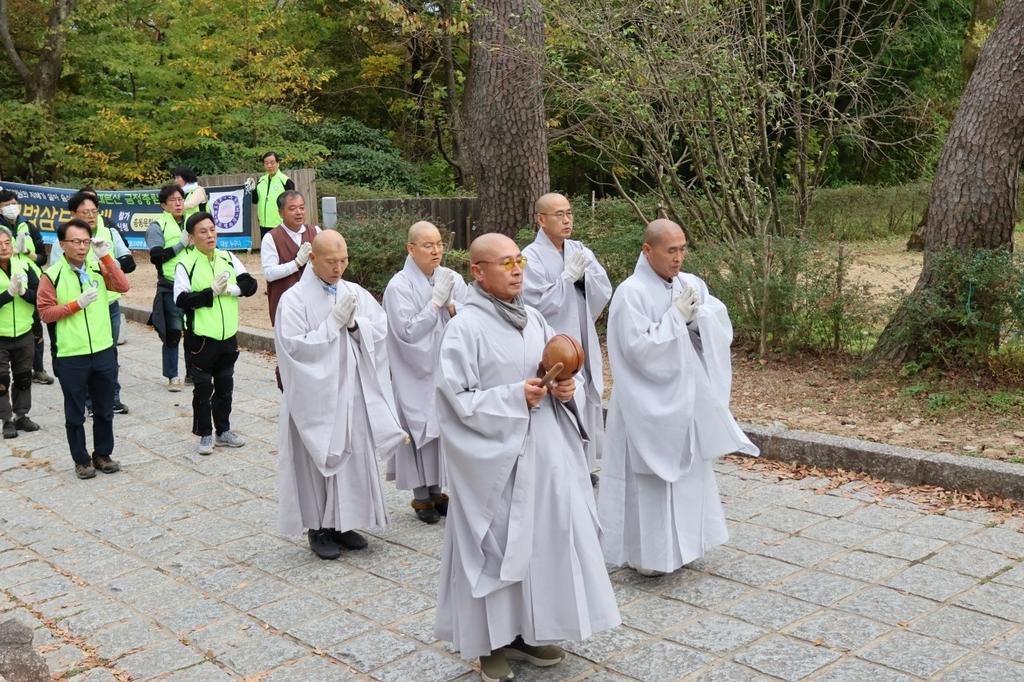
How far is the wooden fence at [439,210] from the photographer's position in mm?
16078

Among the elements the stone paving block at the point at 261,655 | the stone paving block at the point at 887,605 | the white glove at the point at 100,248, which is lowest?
the stone paving block at the point at 261,655

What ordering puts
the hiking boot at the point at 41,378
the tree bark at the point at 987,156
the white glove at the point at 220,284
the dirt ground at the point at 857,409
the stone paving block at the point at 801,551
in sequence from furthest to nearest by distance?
the hiking boot at the point at 41,378 → the tree bark at the point at 987,156 → the white glove at the point at 220,284 → the dirt ground at the point at 857,409 → the stone paving block at the point at 801,551

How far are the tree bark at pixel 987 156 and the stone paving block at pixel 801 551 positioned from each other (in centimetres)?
340

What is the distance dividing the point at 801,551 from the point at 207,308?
4.73 m

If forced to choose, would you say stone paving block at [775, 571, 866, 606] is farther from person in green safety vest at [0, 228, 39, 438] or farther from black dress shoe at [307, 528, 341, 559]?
person in green safety vest at [0, 228, 39, 438]

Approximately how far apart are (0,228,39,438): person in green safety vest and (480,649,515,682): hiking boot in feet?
20.4

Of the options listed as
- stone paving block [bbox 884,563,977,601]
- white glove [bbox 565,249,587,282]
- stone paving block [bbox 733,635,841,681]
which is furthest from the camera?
white glove [bbox 565,249,587,282]

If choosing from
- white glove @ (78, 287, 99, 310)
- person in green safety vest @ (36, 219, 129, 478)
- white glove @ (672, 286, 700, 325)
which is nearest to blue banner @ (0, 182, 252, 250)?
person in green safety vest @ (36, 219, 129, 478)

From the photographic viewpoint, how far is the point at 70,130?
2156cm

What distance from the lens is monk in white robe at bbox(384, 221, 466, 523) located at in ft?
21.4

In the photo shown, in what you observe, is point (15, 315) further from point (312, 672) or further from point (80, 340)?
point (312, 672)

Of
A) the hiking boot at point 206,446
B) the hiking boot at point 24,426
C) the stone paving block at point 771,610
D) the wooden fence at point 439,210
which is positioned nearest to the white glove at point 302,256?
the hiking boot at point 206,446

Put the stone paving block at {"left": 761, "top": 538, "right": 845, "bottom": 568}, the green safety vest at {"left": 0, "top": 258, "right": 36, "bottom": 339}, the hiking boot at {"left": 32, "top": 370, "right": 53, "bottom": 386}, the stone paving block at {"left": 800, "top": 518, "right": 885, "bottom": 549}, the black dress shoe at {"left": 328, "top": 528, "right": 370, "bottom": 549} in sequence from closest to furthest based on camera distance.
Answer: the stone paving block at {"left": 761, "top": 538, "right": 845, "bottom": 568} < the stone paving block at {"left": 800, "top": 518, "right": 885, "bottom": 549} < the black dress shoe at {"left": 328, "top": 528, "right": 370, "bottom": 549} < the green safety vest at {"left": 0, "top": 258, "right": 36, "bottom": 339} < the hiking boot at {"left": 32, "top": 370, "right": 53, "bottom": 386}

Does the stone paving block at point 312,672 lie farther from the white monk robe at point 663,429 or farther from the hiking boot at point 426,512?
the hiking boot at point 426,512
